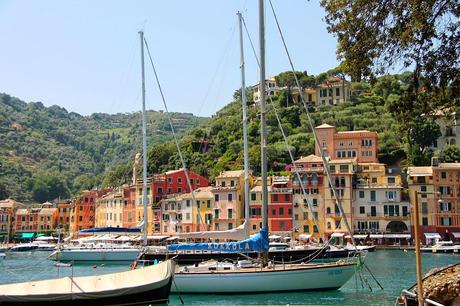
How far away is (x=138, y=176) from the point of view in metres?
107

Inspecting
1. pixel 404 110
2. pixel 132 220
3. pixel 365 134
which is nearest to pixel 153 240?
pixel 132 220

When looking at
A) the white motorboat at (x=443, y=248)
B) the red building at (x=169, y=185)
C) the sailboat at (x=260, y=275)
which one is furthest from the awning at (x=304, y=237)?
the sailboat at (x=260, y=275)

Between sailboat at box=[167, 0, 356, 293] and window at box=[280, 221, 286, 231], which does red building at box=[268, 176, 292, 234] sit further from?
sailboat at box=[167, 0, 356, 293]

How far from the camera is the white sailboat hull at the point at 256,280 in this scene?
29328 millimetres

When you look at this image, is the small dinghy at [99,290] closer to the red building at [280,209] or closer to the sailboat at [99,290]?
the sailboat at [99,290]

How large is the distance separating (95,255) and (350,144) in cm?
4696

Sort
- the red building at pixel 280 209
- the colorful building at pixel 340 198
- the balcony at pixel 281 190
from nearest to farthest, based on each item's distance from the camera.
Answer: the colorful building at pixel 340 198, the red building at pixel 280 209, the balcony at pixel 281 190

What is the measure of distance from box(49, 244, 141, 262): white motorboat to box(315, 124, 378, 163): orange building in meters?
40.0

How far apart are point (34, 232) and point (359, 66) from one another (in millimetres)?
110521

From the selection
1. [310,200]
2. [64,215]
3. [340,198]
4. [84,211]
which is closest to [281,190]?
[310,200]

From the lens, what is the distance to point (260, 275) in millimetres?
29250

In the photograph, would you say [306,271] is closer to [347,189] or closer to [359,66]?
[359,66]

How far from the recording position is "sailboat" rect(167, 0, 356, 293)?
29.3 m

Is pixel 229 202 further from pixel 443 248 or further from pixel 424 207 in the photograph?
pixel 443 248
